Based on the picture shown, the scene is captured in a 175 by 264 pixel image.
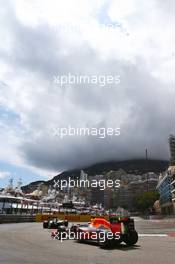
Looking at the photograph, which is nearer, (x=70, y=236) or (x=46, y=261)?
(x=46, y=261)

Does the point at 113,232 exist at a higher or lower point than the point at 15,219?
lower

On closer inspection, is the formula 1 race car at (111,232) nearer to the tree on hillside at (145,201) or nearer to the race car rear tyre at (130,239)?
the race car rear tyre at (130,239)

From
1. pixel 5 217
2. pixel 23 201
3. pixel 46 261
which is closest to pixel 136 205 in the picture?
pixel 23 201

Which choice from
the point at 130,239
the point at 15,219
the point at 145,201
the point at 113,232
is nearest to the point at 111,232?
the point at 113,232

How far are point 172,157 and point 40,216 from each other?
130404mm

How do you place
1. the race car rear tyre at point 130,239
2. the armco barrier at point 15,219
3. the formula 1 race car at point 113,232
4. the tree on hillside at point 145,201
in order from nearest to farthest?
the formula 1 race car at point 113,232 → the race car rear tyre at point 130,239 → the armco barrier at point 15,219 → the tree on hillside at point 145,201

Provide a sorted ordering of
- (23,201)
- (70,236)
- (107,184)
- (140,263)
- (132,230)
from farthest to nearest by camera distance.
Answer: (23,201) < (70,236) < (132,230) < (107,184) < (140,263)

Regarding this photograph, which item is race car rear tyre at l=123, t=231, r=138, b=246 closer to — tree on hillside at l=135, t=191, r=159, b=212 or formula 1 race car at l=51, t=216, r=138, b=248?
formula 1 race car at l=51, t=216, r=138, b=248

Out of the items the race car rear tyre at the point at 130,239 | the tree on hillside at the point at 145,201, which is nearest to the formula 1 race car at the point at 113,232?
the race car rear tyre at the point at 130,239

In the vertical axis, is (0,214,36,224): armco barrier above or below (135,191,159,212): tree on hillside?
below

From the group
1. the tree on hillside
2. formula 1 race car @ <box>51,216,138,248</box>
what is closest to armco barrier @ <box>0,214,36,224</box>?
formula 1 race car @ <box>51,216,138,248</box>

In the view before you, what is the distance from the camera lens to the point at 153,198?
12400cm

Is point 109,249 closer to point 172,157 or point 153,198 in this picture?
point 153,198

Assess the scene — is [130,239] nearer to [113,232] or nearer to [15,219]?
[113,232]
